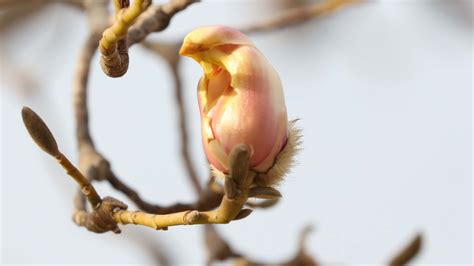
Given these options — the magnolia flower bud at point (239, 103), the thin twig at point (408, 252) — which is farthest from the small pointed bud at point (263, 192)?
the thin twig at point (408, 252)

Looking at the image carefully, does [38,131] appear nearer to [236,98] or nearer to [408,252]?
[236,98]

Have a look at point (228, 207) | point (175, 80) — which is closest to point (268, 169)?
point (228, 207)

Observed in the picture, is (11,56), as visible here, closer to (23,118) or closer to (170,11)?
(170,11)

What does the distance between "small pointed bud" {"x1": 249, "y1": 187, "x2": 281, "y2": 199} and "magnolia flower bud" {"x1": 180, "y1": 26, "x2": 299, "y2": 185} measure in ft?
0.05

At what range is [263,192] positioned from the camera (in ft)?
4.21

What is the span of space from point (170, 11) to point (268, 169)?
1.88 feet

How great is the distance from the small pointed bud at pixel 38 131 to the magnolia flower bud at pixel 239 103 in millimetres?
238

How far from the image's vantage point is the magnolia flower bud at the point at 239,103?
1.23 metres

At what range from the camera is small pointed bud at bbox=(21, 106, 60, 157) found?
1.25m

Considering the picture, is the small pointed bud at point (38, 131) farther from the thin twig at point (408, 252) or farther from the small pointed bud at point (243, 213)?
the thin twig at point (408, 252)

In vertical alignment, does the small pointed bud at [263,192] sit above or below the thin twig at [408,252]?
above

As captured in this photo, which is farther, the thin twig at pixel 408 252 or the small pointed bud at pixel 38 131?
the thin twig at pixel 408 252

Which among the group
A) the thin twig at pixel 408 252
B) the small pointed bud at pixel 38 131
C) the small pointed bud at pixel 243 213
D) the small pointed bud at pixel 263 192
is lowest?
the thin twig at pixel 408 252

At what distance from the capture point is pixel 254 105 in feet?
4.05
